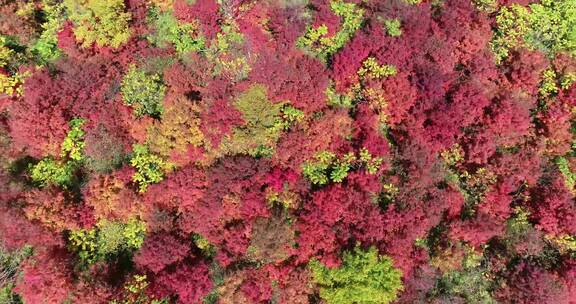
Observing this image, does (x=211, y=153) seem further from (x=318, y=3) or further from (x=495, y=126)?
(x=495, y=126)

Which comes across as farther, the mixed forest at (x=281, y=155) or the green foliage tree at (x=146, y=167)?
the green foliage tree at (x=146, y=167)

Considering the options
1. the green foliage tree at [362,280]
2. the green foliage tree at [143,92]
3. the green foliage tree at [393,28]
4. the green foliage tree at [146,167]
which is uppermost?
the green foliage tree at [393,28]

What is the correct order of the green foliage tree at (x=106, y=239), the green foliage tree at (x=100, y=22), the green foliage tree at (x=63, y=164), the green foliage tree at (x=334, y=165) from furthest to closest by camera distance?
the green foliage tree at (x=100, y=22) → the green foliage tree at (x=334, y=165) → the green foliage tree at (x=63, y=164) → the green foliage tree at (x=106, y=239)

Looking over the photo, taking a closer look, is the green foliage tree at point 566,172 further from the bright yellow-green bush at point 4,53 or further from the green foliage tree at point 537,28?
the bright yellow-green bush at point 4,53

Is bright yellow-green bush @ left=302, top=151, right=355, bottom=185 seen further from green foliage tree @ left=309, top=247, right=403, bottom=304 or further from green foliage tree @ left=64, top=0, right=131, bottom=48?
green foliage tree @ left=64, top=0, right=131, bottom=48

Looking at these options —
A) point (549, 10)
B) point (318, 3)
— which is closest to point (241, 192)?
point (318, 3)

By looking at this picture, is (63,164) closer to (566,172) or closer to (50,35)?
(50,35)

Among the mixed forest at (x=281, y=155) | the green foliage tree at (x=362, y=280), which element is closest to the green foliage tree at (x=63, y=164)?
the mixed forest at (x=281, y=155)

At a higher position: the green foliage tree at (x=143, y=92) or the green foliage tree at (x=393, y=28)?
the green foliage tree at (x=393, y=28)
